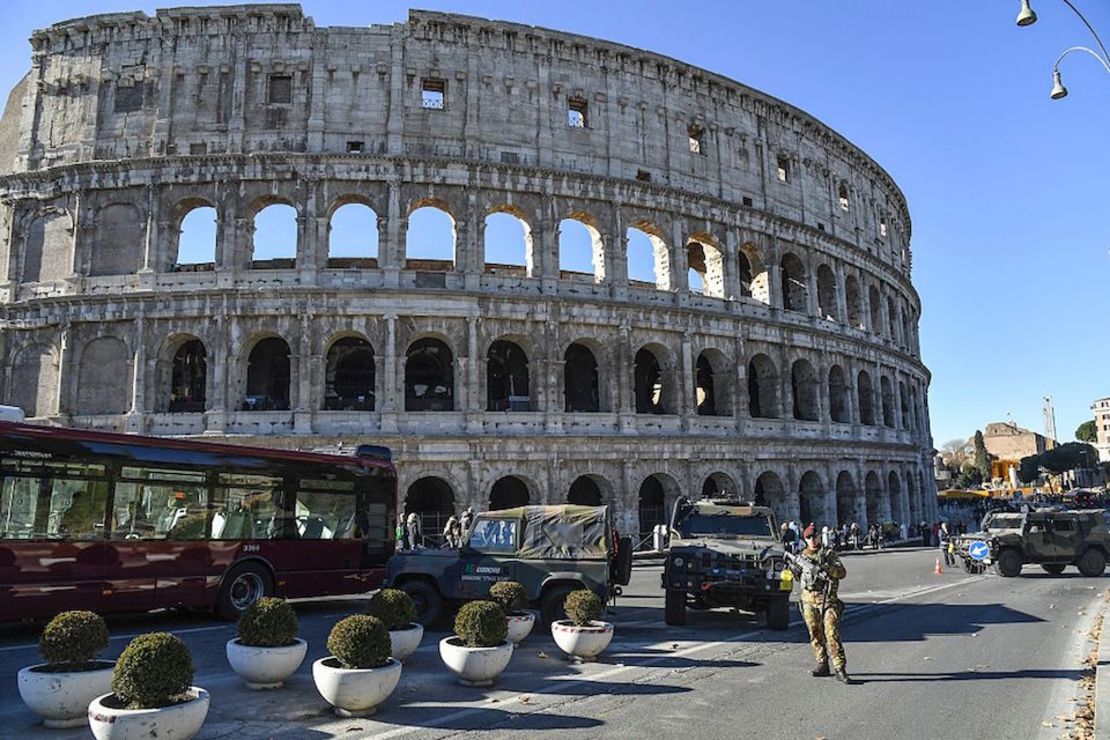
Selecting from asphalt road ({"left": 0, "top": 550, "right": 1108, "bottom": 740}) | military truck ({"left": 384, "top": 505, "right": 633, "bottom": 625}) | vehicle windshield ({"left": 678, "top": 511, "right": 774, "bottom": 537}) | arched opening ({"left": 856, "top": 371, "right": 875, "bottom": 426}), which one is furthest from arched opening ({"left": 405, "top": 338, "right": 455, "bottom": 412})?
arched opening ({"left": 856, "top": 371, "right": 875, "bottom": 426})

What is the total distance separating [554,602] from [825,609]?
14.8 ft

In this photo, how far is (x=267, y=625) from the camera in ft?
25.2

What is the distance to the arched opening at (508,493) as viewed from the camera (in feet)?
88.2

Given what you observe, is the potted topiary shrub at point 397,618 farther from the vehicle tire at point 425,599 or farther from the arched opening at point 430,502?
the arched opening at point 430,502

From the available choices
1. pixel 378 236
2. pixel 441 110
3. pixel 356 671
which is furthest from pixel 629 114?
pixel 356 671

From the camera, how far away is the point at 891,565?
983 inches

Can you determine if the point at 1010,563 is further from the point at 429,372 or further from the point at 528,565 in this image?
the point at 429,372

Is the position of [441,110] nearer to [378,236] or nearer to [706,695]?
[378,236]

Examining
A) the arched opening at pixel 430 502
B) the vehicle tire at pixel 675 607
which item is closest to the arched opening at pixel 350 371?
the arched opening at pixel 430 502

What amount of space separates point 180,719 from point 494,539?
6671 mm

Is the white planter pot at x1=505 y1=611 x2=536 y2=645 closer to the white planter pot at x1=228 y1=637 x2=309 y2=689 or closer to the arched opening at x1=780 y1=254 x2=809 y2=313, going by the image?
the white planter pot at x1=228 y1=637 x2=309 y2=689

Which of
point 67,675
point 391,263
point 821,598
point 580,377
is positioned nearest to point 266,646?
point 67,675

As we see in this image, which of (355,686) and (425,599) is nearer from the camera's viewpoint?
(355,686)

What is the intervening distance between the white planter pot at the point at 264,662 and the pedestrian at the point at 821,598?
5.80 metres
